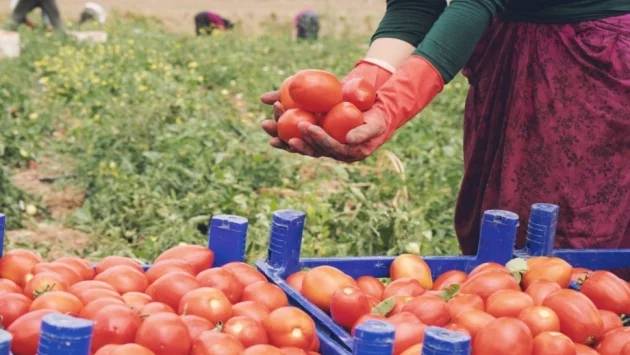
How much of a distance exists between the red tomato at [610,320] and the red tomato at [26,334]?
46.6 inches

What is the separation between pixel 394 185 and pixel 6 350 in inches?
145

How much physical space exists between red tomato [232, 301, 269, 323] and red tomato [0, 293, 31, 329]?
0.43 m

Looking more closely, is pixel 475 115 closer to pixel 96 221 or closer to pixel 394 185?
pixel 394 185

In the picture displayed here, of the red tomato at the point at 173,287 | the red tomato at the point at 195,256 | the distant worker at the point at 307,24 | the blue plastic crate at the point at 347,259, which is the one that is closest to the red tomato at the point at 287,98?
the blue plastic crate at the point at 347,259

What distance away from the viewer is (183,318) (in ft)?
6.52

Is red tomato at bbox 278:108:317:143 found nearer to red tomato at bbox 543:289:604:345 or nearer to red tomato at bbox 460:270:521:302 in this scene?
red tomato at bbox 460:270:521:302

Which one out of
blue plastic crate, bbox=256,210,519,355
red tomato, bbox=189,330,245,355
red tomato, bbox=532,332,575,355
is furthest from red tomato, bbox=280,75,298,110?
red tomato, bbox=532,332,575,355

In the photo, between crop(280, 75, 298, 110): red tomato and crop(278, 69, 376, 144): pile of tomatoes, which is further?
crop(280, 75, 298, 110): red tomato

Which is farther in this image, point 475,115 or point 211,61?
point 211,61

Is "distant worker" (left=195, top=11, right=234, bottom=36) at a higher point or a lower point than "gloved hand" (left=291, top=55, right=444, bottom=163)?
higher

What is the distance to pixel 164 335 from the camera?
1.84 meters

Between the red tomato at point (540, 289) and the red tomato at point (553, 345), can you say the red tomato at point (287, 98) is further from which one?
the red tomato at point (553, 345)

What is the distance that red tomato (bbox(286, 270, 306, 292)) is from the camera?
234cm

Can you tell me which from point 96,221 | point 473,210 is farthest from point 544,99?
point 96,221
